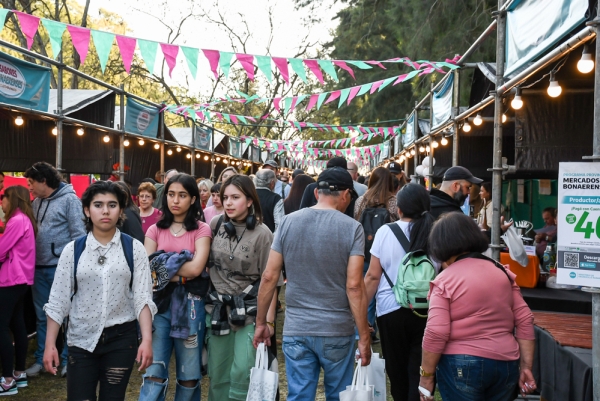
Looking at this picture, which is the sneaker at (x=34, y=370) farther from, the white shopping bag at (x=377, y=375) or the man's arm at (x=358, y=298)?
the man's arm at (x=358, y=298)

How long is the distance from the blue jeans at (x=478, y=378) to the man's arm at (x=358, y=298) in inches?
19.1

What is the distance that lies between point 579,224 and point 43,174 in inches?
182

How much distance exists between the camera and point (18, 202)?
555 centimetres

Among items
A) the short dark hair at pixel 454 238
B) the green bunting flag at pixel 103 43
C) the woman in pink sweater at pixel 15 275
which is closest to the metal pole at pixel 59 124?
the green bunting flag at pixel 103 43

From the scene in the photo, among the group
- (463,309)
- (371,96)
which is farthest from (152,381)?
(371,96)

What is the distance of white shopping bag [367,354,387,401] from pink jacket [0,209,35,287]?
333cm

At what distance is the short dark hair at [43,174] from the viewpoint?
18.3 feet

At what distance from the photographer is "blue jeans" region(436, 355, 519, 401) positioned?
305 centimetres

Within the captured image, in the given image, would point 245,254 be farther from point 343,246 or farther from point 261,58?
point 261,58

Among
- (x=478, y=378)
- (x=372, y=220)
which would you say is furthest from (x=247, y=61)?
(x=478, y=378)

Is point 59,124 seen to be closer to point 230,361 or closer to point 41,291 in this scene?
point 41,291

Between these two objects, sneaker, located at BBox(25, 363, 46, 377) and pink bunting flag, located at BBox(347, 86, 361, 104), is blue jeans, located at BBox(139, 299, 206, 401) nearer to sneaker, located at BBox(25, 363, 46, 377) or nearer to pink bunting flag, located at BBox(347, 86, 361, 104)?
sneaker, located at BBox(25, 363, 46, 377)

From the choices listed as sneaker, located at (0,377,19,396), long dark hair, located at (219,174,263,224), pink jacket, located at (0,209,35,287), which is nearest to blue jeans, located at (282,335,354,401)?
long dark hair, located at (219,174,263,224)

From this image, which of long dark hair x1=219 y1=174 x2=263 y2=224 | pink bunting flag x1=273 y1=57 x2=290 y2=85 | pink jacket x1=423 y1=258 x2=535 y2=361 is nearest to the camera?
pink jacket x1=423 y1=258 x2=535 y2=361
